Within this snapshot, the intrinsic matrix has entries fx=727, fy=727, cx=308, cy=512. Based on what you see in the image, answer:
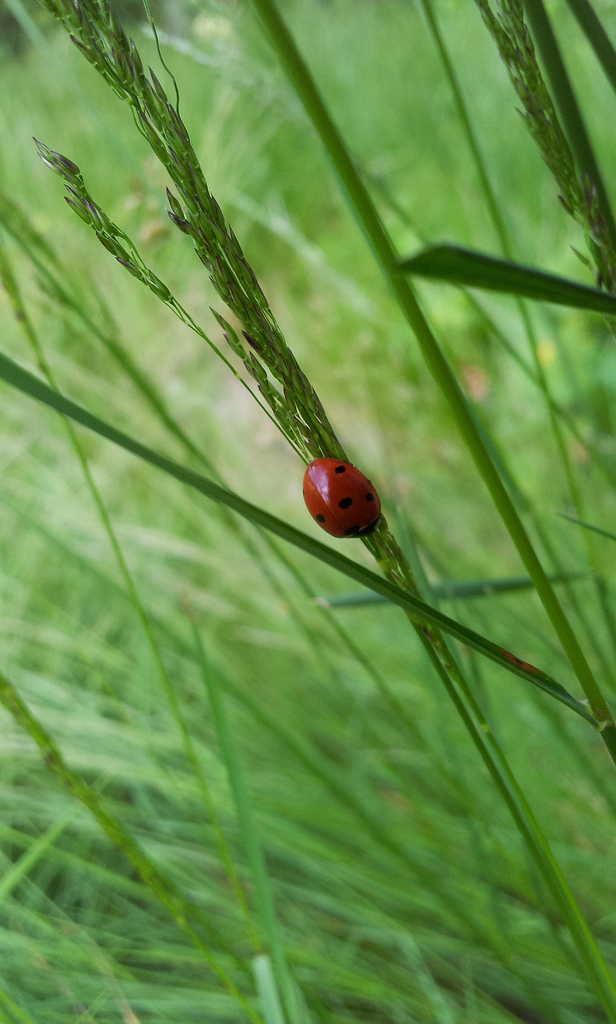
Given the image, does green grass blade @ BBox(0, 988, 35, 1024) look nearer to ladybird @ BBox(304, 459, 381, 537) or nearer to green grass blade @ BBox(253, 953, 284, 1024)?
green grass blade @ BBox(253, 953, 284, 1024)

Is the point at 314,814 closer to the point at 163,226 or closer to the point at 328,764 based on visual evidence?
the point at 328,764

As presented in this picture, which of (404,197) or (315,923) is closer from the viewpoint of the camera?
(315,923)

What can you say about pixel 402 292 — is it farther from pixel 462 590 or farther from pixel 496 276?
pixel 462 590

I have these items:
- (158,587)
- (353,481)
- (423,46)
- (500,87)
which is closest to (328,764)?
(158,587)

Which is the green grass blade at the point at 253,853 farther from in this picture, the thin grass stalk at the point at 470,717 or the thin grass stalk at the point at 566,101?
the thin grass stalk at the point at 566,101

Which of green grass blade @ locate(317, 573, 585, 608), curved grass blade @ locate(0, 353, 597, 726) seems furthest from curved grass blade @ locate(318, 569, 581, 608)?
curved grass blade @ locate(0, 353, 597, 726)

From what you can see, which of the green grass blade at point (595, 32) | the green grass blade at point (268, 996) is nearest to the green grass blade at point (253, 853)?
the green grass blade at point (268, 996)

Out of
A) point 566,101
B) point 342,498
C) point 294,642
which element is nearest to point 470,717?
point 342,498
